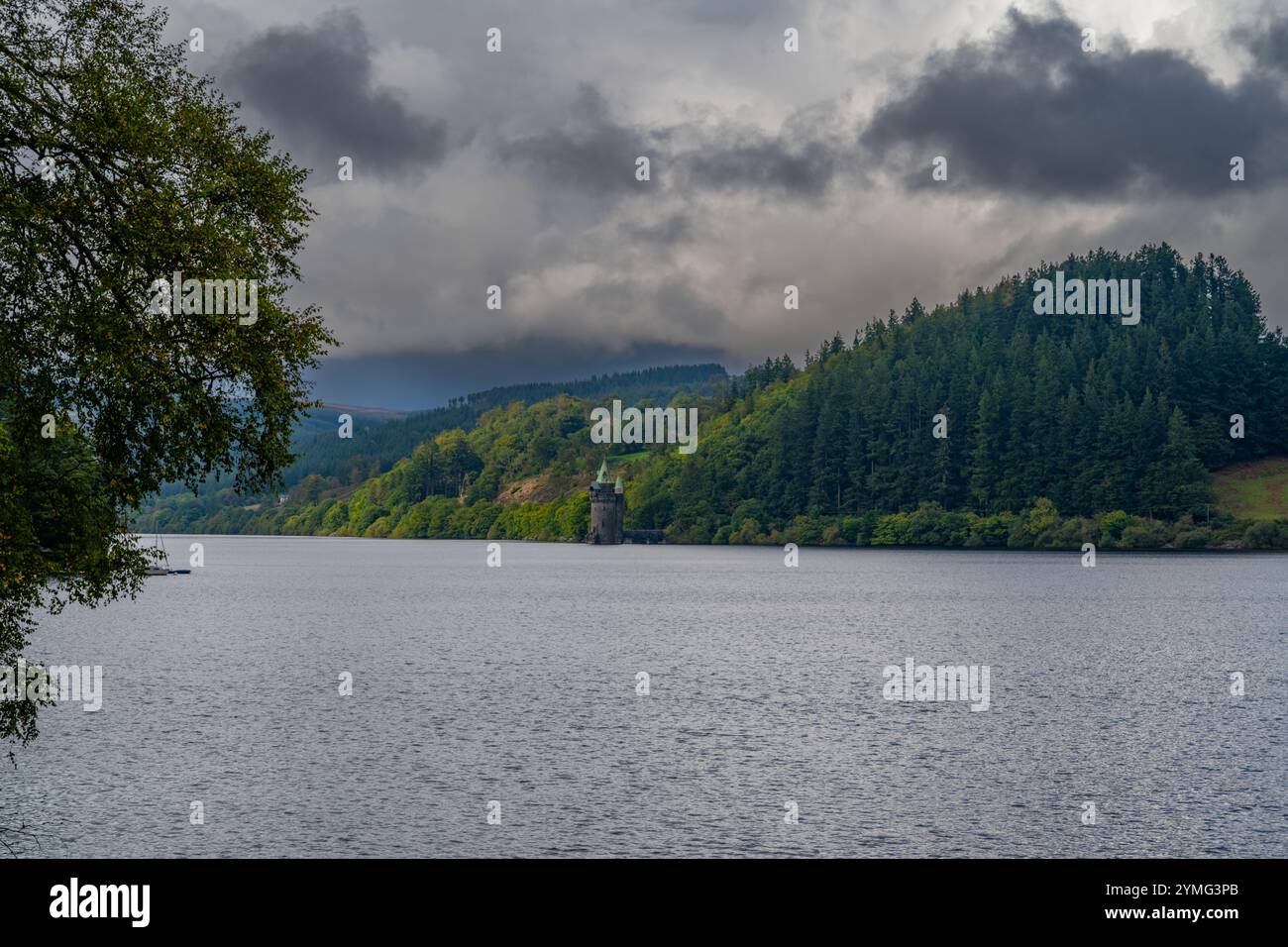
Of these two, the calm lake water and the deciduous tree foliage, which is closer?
the deciduous tree foliage

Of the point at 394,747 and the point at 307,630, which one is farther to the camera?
the point at 307,630

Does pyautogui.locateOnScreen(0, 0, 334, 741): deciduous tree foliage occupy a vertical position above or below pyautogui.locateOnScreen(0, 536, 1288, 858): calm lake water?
above

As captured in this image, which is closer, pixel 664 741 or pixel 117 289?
pixel 117 289

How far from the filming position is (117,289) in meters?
24.7

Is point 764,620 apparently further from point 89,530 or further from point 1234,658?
point 89,530

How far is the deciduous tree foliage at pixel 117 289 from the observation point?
24.4 meters

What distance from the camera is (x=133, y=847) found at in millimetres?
32125

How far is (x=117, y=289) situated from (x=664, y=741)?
2910 cm

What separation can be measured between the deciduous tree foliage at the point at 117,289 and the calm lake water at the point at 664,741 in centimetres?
1147

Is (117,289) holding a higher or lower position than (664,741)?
higher

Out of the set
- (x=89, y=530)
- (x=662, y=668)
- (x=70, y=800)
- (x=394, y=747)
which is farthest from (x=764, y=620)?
(x=89, y=530)

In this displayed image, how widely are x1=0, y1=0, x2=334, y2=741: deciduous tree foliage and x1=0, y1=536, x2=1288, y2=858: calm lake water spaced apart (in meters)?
11.5

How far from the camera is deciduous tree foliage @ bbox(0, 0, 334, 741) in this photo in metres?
24.4
